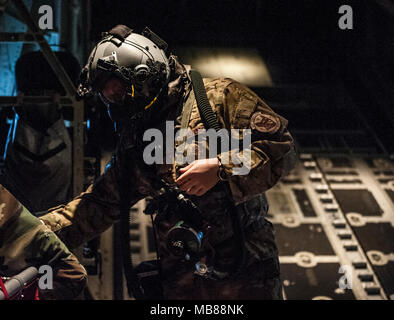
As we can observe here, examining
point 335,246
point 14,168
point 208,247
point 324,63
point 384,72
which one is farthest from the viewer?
point 324,63

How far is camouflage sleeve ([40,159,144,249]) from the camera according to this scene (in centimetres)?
200

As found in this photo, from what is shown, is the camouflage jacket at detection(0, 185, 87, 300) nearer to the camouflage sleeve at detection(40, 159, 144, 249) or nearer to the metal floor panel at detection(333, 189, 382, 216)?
the camouflage sleeve at detection(40, 159, 144, 249)

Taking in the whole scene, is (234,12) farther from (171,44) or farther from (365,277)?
(365,277)

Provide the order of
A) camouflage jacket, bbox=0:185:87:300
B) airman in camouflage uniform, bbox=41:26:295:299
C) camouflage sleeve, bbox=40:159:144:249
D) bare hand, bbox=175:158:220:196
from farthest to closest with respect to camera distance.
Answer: camouflage sleeve, bbox=40:159:144:249 < airman in camouflage uniform, bbox=41:26:295:299 < bare hand, bbox=175:158:220:196 < camouflage jacket, bbox=0:185:87:300

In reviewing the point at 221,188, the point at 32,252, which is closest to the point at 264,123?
the point at 221,188

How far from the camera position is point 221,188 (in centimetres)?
193

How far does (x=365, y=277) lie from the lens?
3041mm

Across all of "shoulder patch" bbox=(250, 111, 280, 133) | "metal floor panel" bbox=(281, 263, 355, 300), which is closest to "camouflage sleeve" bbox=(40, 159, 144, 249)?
"shoulder patch" bbox=(250, 111, 280, 133)

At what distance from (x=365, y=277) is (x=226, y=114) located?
1796 mm

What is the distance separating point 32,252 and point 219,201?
0.82 meters

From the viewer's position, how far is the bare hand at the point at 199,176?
1.73m

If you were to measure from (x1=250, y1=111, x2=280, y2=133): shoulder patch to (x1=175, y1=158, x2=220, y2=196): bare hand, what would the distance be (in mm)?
252

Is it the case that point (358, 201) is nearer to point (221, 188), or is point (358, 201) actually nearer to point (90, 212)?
point (221, 188)
